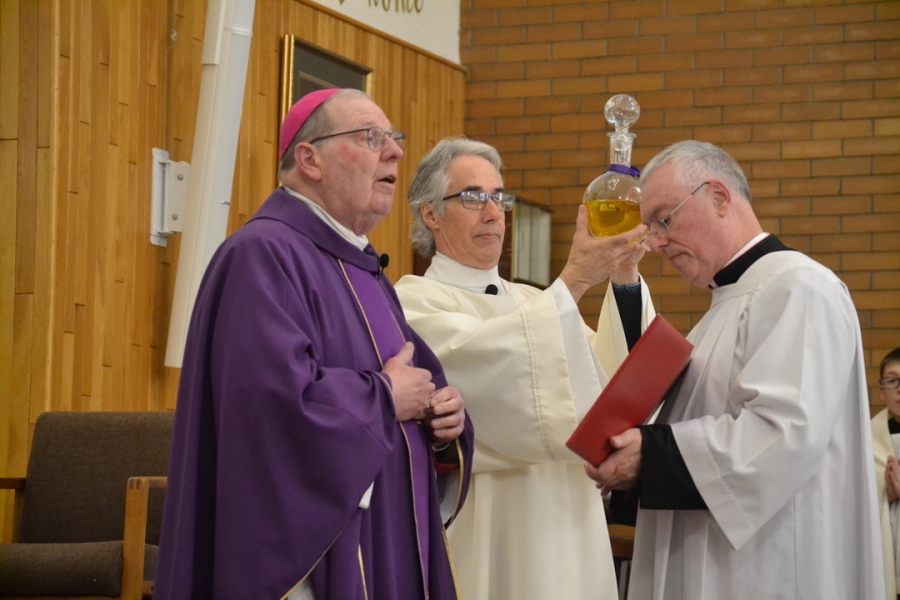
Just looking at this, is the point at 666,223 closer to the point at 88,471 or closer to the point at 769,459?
the point at 769,459

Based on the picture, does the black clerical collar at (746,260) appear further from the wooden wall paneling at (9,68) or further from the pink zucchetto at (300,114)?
→ the wooden wall paneling at (9,68)

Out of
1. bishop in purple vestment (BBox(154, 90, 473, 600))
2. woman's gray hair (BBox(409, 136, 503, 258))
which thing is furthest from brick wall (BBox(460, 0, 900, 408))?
bishop in purple vestment (BBox(154, 90, 473, 600))

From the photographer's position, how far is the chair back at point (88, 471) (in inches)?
189

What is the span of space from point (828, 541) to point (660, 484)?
40 cm

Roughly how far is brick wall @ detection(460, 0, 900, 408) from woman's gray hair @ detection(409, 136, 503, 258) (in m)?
4.15

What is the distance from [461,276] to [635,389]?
3.65ft

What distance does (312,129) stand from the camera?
300 centimetres

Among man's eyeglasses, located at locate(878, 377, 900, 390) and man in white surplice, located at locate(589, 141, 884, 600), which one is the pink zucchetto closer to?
man in white surplice, located at locate(589, 141, 884, 600)

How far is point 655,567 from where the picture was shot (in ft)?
9.89

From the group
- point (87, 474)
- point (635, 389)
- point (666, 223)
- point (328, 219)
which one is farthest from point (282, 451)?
point (87, 474)

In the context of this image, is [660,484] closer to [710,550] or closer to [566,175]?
[710,550]

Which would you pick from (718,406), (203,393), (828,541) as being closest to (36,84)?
(203,393)

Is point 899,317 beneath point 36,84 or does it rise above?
beneath

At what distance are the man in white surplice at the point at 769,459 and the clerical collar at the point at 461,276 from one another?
3.36 ft
